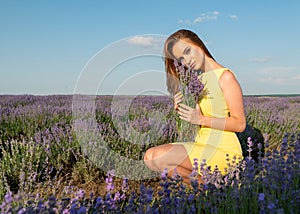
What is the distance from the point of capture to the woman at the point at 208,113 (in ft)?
9.11

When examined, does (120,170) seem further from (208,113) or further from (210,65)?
(210,65)

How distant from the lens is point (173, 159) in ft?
9.89

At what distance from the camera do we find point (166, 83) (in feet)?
10.9

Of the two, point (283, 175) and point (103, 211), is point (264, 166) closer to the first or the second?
point (283, 175)

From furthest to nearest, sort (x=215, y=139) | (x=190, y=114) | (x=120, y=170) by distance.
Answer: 1. (x=120, y=170)
2. (x=215, y=139)
3. (x=190, y=114)

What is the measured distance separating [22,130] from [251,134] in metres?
3.23

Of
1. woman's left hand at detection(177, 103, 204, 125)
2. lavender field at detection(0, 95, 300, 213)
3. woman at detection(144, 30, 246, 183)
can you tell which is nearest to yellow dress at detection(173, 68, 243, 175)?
woman at detection(144, 30, 246, 183)

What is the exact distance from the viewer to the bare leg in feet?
9.85

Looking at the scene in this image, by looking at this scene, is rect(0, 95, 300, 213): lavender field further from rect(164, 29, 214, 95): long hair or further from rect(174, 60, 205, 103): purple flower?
rect(164, 29, 214, 95): long hair

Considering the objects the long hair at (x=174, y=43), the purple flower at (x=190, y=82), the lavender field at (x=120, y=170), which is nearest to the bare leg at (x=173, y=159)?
the lavender field at (x=120, y=170)

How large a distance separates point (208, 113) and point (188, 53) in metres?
0.55

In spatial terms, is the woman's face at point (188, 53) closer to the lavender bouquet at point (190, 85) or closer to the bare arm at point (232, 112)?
the lavender bouquet at point (190, 85)

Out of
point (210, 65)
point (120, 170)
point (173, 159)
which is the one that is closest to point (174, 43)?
point (210, 65)

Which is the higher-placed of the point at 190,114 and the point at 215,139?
the point at 190,114
